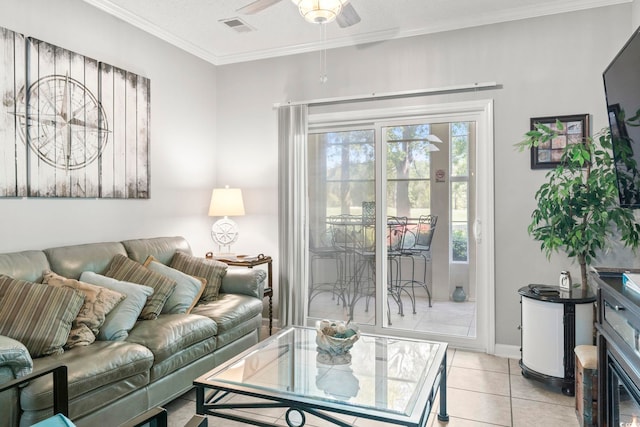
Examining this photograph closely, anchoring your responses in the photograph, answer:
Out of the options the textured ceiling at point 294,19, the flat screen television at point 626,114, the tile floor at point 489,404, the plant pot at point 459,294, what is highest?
the textured ceiling at point 294,19

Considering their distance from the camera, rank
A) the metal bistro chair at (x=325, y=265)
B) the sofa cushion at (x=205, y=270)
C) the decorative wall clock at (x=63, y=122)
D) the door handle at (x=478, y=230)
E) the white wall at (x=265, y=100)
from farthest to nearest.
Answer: the metal bistro chair at (x=325, y=265) → the door handle at (x=478, y=230) → the sofa cushion at (x=205, y=270) → the white wall at (x=265, y=100) → the decorative wall clock at (x=63, y=122)

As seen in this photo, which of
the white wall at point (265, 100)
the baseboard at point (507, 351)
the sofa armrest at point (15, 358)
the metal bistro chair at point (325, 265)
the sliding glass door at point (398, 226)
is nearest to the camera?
the sofa armrest at point (15, 358)

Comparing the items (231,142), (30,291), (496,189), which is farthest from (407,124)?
(30,291)

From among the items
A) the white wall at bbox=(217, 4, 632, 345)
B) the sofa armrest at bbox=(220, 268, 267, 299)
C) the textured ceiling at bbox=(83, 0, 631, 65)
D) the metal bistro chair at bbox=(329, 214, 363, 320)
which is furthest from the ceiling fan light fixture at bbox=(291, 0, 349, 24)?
the metal bistro chair at bbox=(329, 214, 363, 320)

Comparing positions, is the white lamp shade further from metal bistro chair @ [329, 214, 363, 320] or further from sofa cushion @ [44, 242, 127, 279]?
sofa cushion @ [44, 242, 127, 279]

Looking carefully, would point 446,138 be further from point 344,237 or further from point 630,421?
point 630,421

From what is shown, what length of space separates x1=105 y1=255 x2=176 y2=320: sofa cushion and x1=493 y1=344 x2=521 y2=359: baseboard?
260 centimetres

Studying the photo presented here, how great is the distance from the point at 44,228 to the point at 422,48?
10.7 feet

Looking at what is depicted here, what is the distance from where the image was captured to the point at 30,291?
2.26m

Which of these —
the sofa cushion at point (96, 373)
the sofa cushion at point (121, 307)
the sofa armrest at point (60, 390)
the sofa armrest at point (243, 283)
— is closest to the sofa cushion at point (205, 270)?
the sofa armrest at point (243, 283)

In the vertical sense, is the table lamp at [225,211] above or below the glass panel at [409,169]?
below

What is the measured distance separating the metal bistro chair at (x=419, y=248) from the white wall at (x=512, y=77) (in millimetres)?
579

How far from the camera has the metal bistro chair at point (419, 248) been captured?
385 centimetres

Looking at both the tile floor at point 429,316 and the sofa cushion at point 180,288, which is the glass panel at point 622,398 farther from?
the sofa cushion at point 180,288
